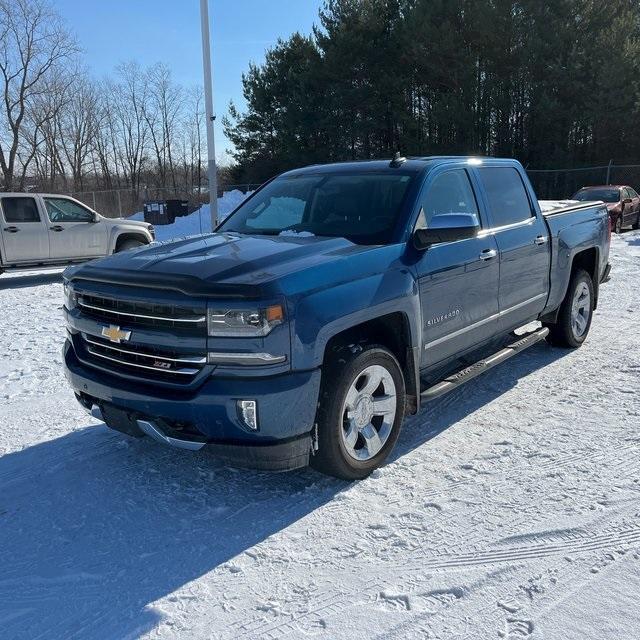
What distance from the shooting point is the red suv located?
19500 mm

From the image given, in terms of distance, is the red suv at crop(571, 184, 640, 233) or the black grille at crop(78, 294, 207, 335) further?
the red suv at crop(571, 184, 640, 233)

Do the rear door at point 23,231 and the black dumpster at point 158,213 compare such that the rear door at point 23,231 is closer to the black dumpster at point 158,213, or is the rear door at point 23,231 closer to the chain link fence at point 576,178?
the black dumpster at point 158,213

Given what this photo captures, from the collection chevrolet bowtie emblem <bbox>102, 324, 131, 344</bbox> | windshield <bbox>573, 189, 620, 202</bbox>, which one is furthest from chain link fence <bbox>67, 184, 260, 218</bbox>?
chevrolet bowtie emblem <bbox>102, 324, 131, 344</bbox>

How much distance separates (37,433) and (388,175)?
3.17m

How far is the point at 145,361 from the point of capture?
11.4 ft

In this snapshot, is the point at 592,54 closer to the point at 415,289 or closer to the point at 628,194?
the point at 628,194

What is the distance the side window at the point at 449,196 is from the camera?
4.37m

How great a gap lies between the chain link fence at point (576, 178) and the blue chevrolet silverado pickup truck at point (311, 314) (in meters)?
24.7

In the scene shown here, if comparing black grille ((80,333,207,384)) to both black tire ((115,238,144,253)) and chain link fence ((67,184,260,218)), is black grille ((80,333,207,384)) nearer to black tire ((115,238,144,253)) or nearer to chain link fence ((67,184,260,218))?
black tire ((115,238,144,253))

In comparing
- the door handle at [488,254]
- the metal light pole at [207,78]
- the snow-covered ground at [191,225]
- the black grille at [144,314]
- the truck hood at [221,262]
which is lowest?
the snow-covered ground at [191,225]

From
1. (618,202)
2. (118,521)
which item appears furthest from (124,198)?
(118,521)

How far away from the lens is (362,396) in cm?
367

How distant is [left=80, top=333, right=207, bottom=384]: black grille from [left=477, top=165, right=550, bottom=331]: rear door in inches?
107

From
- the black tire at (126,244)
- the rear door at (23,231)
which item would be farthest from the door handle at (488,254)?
the black tire at (126,244)
